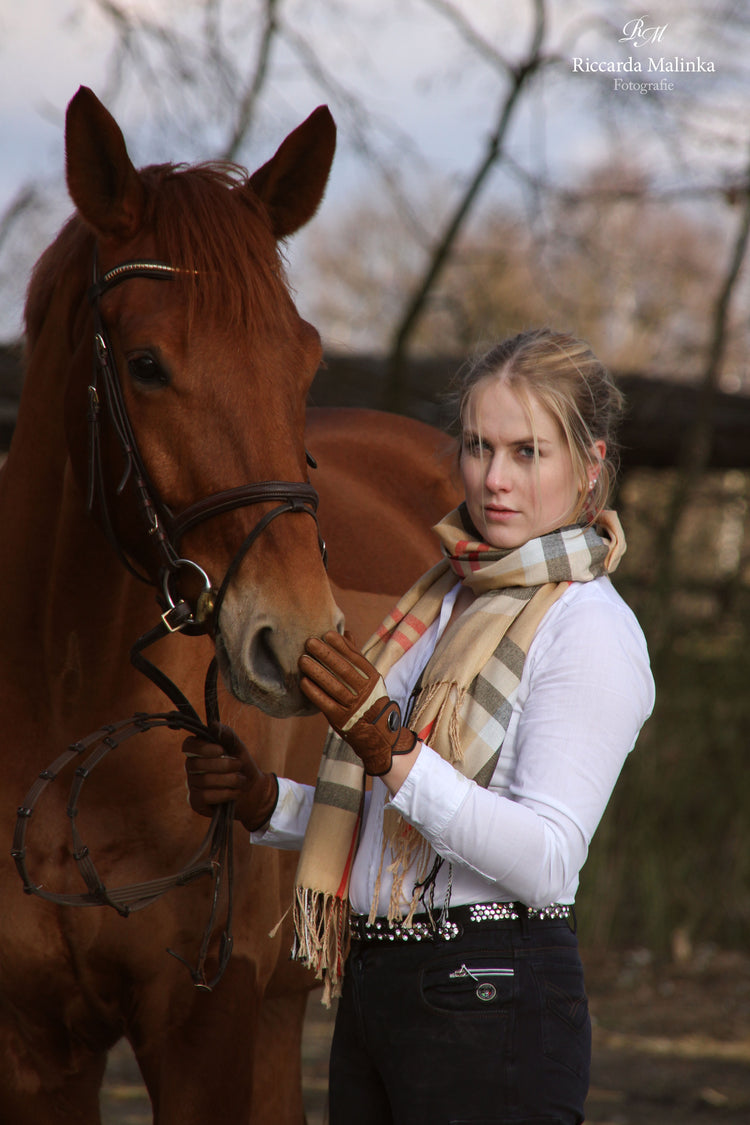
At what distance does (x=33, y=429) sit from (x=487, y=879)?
1.13 metres

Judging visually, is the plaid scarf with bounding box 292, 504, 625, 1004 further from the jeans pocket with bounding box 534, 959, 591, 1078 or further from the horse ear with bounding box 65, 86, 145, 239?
the horse ear with bounding box 65, 86, 145, 239

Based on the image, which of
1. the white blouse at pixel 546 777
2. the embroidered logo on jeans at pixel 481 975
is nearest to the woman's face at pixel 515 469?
the white blouse at pixel 546 777

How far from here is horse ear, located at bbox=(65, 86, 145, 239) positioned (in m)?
1.72

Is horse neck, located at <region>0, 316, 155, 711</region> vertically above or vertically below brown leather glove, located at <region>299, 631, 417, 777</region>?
above

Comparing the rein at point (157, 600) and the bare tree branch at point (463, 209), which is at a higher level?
the bare tree branch at point (463, 209)

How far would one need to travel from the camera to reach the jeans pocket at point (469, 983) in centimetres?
154

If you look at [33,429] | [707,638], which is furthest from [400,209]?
[33,429]

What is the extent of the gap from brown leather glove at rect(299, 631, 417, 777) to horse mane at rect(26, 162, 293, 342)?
534mm

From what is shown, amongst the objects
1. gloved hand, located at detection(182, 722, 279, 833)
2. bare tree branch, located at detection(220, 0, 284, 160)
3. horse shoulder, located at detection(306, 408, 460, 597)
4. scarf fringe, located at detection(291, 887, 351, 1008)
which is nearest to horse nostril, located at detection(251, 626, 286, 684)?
gloved hand, located at detection(182, 722, 279, 833)

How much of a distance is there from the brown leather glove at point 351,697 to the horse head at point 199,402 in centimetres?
6

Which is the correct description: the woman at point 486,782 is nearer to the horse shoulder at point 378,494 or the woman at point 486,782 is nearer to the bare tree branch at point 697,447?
the horse shoulder at point 378,494

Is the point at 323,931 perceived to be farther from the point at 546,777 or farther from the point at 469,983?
the point at 546,777

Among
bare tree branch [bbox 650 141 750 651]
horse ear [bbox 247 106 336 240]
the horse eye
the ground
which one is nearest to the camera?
the horse eye

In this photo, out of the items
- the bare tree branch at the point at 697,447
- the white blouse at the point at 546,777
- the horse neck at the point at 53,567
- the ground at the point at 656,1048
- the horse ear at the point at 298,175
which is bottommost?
the ground at the point at 656,1048
